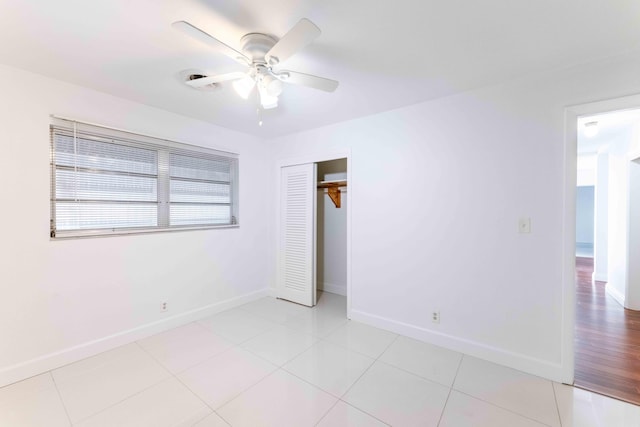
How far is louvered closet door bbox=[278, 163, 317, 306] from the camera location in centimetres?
360

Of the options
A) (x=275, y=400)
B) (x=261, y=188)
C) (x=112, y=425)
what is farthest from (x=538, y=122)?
(x=112, y=425)

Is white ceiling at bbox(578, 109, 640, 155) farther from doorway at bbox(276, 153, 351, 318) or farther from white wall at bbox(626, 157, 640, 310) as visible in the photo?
doorway at bbox(276, 153, 351, 318)

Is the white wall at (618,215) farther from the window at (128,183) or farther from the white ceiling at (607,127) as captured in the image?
the window at (128,183)

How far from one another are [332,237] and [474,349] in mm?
2447

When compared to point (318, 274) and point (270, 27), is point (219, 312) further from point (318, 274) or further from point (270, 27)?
point (270, 27)

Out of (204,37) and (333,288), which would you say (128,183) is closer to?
(204,37)

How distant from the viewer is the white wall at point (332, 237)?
163 inches

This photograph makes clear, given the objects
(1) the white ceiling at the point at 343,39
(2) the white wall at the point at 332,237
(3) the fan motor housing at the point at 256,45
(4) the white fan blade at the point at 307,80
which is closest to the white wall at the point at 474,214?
(1) the white ceiling at the point at 343,39

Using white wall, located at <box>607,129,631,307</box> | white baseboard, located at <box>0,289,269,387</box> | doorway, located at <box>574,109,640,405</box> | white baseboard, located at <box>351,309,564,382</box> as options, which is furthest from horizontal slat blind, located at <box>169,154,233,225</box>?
white wall, located at <box>607,129,631,307</box>

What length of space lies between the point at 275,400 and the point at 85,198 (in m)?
2.42

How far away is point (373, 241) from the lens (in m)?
2.98

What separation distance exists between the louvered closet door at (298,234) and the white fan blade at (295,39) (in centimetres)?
213

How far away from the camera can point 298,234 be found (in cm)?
371

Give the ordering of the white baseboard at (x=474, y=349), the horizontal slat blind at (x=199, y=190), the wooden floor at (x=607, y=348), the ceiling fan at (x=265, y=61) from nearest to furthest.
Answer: the ceiling fan at (x=265, y=61)
the wooden floor at (x=607, y=348)
the white baseboard at (x=474, y=349)
the horizontal slat blind at (x=199, y=190)
